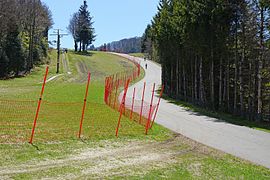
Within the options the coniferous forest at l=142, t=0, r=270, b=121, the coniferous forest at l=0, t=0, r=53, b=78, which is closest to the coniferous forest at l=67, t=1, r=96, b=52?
the coniferous forest at l=0, t=0, r=53, b=78

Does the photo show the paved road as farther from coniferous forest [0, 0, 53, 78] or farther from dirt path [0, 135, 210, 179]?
coniferous forest [0, 0, 53, 78]

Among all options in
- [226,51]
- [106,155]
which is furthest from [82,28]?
[106,155]

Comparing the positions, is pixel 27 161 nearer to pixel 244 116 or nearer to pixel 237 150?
pixel 237 150

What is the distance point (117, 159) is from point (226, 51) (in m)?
21.2

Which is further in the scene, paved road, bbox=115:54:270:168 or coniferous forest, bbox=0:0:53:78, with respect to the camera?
coniferous forest, bbox=0:0:53:78

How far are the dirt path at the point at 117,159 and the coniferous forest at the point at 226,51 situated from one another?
1277 centimetres

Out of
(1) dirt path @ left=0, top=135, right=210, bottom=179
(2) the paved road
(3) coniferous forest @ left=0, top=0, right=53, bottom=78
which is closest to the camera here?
(1) dirt path @ left=0, top=135, right=210, bottom=179

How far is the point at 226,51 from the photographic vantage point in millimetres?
30469

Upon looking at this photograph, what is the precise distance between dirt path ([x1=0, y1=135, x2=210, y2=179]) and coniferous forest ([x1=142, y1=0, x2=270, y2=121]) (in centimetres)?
1277

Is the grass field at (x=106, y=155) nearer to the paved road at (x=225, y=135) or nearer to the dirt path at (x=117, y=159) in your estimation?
the dirt path at (x=117, y=159)

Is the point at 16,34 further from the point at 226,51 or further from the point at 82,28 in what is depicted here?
the point at 82,28

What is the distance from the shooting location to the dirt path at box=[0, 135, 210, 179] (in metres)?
9.76

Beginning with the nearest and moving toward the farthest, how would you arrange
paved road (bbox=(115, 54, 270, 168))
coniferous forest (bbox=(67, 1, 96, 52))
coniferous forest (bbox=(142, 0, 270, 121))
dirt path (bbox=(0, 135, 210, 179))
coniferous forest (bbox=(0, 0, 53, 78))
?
dirt path (bbox=(0, 135, 210, 179))
paved road (bbox=(115, 54, 270, 168))
coniferous forest (bbox=(142, 0, 270, 121))
coniferous forest (bbox=(0, 0, 53, 78))
coniferous forest (bbox=(67, 1, 96, 52))

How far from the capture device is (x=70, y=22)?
120250mm
